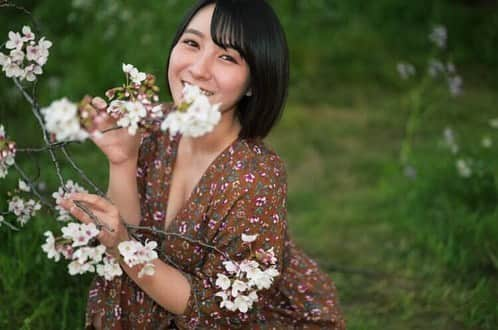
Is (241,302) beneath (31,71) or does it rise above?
beneath

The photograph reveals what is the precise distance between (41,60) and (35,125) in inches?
112

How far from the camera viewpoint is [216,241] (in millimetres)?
1902

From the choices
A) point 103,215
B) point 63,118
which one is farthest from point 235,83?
point 63,118

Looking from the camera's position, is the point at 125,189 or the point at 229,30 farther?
the point at 125,189

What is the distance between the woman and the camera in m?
1.87

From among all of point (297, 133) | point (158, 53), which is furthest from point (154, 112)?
point (297, 133)

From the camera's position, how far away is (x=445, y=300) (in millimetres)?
2777

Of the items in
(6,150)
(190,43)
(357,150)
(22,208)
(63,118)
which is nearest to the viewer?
(63,118)

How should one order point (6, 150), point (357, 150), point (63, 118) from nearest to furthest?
point (63, 118)
point (6, 150)
point (357, 150)

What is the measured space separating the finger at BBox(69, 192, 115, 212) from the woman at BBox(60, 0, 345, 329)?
240 mm

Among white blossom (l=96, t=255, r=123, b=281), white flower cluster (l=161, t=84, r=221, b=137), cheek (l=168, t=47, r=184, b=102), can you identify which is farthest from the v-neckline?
white flower cluster (l=161, t=84, r=221, b=137)

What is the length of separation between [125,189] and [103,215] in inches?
18.5

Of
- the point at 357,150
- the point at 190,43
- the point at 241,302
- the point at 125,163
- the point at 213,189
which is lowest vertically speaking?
the point at 241,302

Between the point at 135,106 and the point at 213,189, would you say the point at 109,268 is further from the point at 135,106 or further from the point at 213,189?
the point at 213,189
